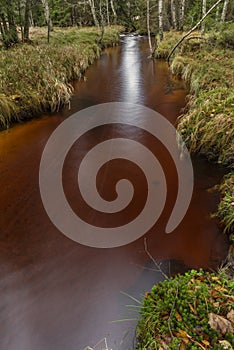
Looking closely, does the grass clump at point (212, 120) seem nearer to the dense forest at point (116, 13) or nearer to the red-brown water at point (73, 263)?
the red-brown water at point (73, 263)

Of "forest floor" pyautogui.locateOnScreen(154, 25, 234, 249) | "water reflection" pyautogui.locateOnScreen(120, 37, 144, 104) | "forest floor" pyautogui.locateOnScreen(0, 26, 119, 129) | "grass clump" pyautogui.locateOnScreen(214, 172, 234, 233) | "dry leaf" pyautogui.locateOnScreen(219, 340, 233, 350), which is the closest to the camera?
"dry leaf" pyautogui.locateOnScreen(219, 340, 233, 350)

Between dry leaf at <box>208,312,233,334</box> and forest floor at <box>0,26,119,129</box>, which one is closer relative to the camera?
dry leaf at <box>208,312,233,334</box>

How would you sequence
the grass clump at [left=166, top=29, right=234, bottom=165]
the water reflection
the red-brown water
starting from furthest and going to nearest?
the water reflection < the grass clump at [left=166, top=29, right=234, bottom=165] < the red-brown water

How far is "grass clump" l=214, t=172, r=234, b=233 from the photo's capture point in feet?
10.0

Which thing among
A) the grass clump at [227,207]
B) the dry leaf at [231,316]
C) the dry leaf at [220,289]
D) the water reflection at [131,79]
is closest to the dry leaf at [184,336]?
the dry leaf at [231,316]

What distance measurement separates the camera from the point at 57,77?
7484 mm

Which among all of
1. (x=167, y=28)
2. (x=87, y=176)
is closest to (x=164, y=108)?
(x=87, y=176)

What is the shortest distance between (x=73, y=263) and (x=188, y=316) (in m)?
1.42

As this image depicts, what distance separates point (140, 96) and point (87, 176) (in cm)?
455

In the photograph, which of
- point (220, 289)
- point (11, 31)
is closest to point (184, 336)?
point (220, 289)

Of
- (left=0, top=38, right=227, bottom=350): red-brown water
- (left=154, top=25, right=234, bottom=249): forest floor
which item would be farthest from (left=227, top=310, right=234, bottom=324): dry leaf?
(left=154, top=25, right=234, bottom=249): forest floor

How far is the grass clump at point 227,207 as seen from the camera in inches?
120

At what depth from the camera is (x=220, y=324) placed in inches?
68.3

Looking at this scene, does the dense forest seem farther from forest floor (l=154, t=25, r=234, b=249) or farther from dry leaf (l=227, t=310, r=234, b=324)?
dry leaf (l=227, t=310, r=234, b=324)
